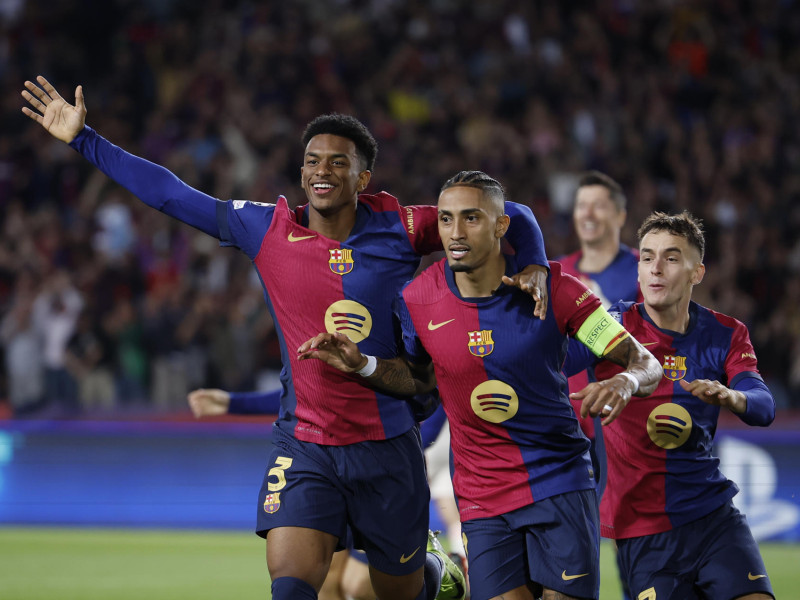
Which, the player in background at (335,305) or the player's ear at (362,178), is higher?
the player's ear at (362,178)

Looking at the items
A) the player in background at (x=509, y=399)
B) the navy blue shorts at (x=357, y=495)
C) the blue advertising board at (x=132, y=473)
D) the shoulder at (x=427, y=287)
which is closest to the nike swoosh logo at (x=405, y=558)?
the navy blue shorts at (x=357, y=495)

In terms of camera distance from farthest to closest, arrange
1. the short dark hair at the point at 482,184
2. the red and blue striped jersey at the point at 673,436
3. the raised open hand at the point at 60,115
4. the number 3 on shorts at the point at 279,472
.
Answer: the raised open hand at the point at 60,115, the red and blue striped jersey at the point at 673,436, the number 3 on shorts at the point at 279,472, the short dark hair at the point at 482,184

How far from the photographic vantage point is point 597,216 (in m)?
7.28

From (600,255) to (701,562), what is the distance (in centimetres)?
275

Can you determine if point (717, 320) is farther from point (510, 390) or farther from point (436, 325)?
point (436, 325)

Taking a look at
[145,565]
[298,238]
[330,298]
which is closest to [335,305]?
[330,298]

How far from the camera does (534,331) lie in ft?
15.5

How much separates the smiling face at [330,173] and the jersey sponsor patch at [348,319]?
44 cm

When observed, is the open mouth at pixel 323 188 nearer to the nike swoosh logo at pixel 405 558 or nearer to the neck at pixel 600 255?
the nike swoosh logo at pixel 405 558

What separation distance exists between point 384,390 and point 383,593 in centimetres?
99

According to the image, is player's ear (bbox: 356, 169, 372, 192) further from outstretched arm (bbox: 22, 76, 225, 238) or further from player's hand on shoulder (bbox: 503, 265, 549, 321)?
player's hand on shoulder (bbox: 503, 265, 549, 321)

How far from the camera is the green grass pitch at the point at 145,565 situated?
8312 millimetres

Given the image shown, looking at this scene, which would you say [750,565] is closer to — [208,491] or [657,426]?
[657,426]

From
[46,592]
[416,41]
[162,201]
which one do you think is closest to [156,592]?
[46,592]
